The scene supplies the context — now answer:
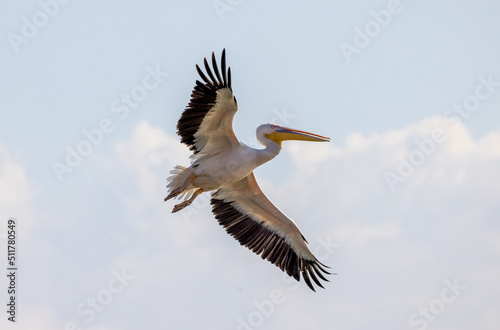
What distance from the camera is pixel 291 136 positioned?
15.2 m

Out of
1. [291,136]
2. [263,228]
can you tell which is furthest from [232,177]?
[263,228]

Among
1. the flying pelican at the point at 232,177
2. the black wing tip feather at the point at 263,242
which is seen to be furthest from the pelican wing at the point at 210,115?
the black wing tip feather at the point at 263,242

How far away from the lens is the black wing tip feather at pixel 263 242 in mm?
15875

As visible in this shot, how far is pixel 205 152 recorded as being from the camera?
47.8 feet

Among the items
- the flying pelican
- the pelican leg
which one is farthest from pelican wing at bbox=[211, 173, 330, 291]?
the pelican leg

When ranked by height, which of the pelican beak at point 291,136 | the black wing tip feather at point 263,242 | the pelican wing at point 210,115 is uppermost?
the pelican wing at point 210,115

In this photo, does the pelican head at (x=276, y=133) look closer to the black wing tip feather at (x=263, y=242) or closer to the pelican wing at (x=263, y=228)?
the pelican wing at (x=263, y=228)

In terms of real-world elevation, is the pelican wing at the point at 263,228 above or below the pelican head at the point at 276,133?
below

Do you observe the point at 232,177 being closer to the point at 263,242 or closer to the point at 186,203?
the point at 186,203

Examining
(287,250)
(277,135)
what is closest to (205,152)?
(277,135)

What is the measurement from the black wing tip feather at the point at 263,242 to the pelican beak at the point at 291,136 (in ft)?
5.78

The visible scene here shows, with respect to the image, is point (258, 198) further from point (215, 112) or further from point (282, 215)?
point (215, 112)

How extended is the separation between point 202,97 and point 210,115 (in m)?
0.46

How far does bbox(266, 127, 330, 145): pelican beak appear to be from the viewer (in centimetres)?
1512
